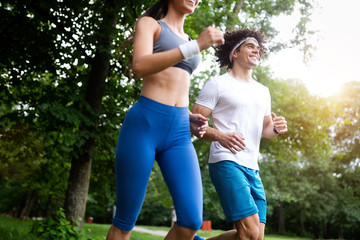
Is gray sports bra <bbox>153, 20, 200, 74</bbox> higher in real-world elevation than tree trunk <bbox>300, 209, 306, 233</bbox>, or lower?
higher

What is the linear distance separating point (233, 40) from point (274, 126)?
3.57ft

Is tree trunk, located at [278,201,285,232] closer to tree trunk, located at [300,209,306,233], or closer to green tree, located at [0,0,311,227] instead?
tree trunk, located at [300,209,306,233]

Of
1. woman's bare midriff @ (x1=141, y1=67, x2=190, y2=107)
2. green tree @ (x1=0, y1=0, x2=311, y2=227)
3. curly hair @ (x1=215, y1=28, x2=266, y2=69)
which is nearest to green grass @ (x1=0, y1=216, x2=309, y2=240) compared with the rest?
green tree @ (x1=0, y1=0, x2=311, y2=227)

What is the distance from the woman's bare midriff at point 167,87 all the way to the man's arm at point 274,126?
52.4 inches

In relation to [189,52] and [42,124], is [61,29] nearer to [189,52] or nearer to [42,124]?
[42,124]

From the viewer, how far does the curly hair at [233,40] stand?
167 inches

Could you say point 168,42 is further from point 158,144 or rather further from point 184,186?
point 184,186

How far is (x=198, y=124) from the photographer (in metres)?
2.96

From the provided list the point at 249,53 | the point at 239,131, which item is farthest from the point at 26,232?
the point at 249,53

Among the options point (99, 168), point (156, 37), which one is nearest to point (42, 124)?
point (99, 168)

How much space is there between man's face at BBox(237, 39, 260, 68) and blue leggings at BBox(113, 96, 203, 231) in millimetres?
1579

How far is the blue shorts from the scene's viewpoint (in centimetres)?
338

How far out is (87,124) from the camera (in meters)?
8.03

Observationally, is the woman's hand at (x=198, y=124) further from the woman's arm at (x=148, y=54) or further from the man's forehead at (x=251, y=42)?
the man's forehead at (x=251, y=42)
